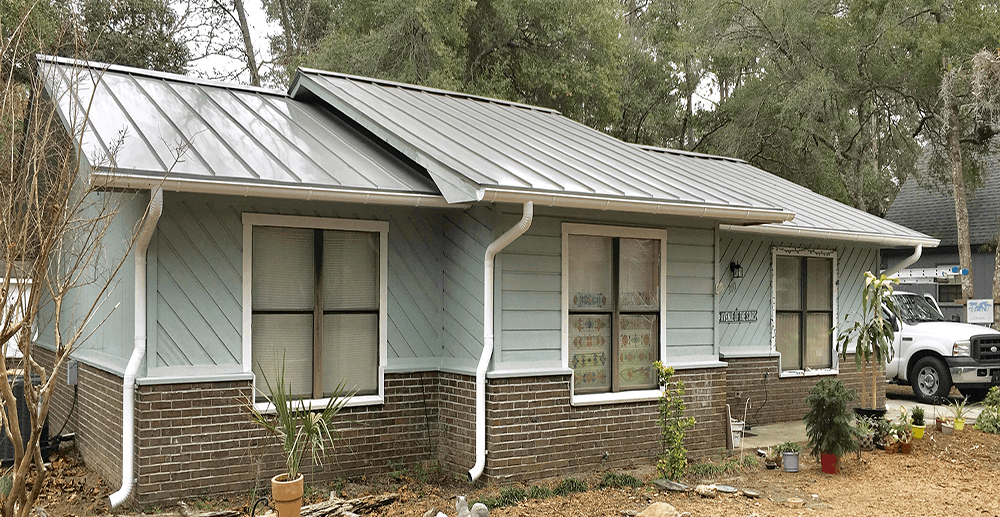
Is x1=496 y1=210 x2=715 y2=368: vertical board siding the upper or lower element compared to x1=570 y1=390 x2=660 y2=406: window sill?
upper

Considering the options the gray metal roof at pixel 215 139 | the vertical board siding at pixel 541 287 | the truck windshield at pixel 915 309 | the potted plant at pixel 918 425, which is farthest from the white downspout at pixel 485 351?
the truck windshield at pixel 915 309

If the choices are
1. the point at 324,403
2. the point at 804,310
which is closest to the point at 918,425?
the point at 804,310

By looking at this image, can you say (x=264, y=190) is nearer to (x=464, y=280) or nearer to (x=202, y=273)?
(x=202, y=273)

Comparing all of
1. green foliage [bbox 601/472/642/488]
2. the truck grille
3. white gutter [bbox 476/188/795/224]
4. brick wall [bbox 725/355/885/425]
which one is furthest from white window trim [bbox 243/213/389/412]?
A: the truck grille

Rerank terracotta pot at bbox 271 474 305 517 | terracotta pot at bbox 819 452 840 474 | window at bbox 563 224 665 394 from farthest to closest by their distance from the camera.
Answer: terracotta pot at bbox 819 452 840 474, window at bbox 563 224 665 394, terracotta pot at bbox 271 474 305 517

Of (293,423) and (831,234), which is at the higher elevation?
(831,234)

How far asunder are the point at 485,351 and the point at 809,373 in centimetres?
646

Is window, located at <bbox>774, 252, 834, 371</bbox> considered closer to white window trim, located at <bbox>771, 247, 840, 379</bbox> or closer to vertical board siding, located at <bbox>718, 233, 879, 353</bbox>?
white window trim, located at <bbox>771, 247, 840, 379</bbox>

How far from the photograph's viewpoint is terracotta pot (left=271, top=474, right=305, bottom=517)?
5.94m

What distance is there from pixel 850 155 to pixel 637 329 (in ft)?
58.7

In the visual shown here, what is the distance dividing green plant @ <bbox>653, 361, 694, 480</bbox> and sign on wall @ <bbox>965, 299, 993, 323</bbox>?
426 inches

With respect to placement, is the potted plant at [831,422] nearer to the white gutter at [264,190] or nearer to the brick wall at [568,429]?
the brick wall at [568,429]

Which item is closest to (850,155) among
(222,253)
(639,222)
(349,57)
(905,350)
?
(905,350)

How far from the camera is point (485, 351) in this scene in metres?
7.55
